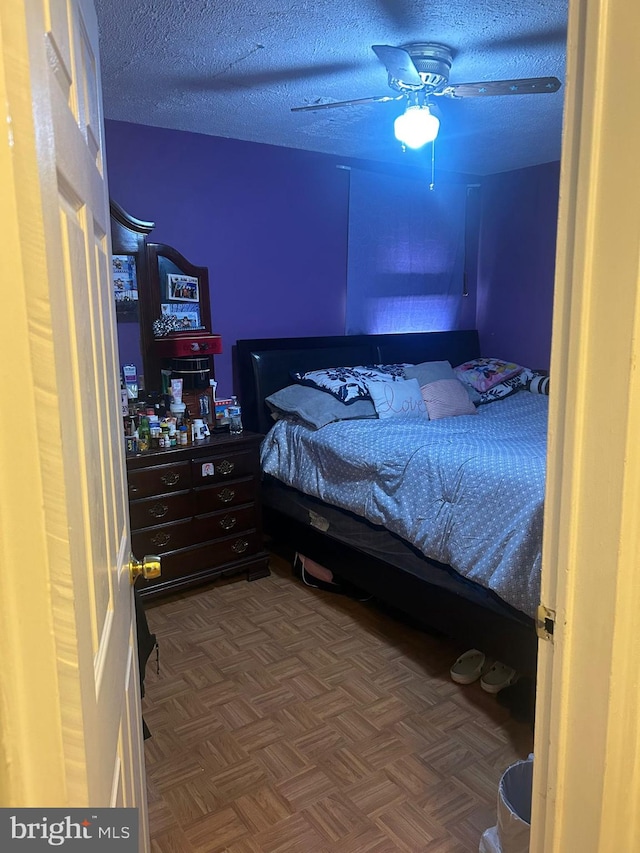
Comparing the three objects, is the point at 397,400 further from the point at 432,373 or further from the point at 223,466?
the point at 223,466

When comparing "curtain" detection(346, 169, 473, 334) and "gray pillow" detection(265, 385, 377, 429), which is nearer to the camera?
"gray pillow" detection(265, 385, 377, 429)

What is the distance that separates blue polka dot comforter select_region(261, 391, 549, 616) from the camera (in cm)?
212

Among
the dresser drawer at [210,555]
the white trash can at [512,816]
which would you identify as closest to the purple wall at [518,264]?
the dresser drawer at [210,555]

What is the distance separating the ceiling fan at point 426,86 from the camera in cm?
218

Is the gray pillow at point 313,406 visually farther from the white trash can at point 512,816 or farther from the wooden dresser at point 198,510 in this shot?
the white trash can at point 512,816

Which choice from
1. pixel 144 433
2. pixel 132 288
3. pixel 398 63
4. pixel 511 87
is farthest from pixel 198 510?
pixel 511 87

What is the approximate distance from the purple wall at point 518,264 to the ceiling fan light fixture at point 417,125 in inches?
81.9

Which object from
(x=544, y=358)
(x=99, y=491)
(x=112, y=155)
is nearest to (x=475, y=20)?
(x=112, y=155)

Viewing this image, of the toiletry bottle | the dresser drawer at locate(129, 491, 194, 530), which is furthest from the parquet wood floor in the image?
the toiletry bottle

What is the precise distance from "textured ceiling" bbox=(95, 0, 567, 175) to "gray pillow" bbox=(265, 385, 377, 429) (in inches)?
55.6

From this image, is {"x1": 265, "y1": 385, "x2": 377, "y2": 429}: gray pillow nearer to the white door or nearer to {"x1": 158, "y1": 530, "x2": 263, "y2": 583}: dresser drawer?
{"x1": 158, "y1": 530, "x2": 263, "y2": 583}: dresser drawer

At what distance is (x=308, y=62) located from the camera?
243 centimetres

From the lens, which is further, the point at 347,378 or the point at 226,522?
the point at 347,378

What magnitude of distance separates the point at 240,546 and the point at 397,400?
3.86 feet
